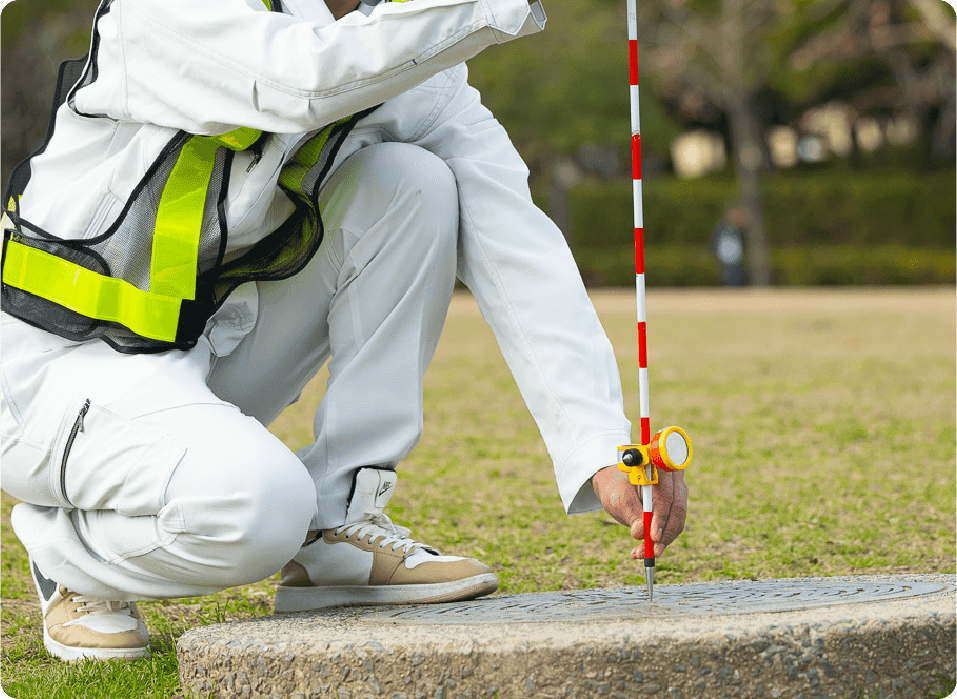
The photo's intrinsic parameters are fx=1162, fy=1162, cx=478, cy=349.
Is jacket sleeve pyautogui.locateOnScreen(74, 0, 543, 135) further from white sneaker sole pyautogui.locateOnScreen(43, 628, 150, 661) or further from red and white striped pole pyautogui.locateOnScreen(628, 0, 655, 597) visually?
white sneaker sole pyautogui.locateOnScreen(43, 628, 150, 661)

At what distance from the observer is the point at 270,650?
198 centimetres

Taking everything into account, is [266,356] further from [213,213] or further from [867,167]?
[867,167]

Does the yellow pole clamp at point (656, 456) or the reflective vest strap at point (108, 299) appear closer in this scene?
the yellow pole clamp at point (656, 456)

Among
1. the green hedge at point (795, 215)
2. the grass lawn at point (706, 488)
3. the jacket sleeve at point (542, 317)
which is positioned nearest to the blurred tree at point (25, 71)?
the green hedge at point (795, 215)

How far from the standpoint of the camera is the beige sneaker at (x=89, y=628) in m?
2.39

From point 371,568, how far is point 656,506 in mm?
646

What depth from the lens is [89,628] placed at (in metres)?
2.41

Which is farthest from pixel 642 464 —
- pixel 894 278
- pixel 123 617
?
pixel 894 278

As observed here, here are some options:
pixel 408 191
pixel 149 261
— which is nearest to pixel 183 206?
pixel 149 261

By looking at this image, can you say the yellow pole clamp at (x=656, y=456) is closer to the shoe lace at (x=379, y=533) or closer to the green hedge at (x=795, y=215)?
the shoe lace at (x=379, y=533)

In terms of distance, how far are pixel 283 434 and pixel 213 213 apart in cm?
345

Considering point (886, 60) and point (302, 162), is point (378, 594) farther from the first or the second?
point (886, 60)

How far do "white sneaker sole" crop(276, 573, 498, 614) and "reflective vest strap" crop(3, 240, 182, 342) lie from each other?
630mm

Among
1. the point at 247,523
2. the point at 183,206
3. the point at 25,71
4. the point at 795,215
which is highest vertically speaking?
the point at 25,71
